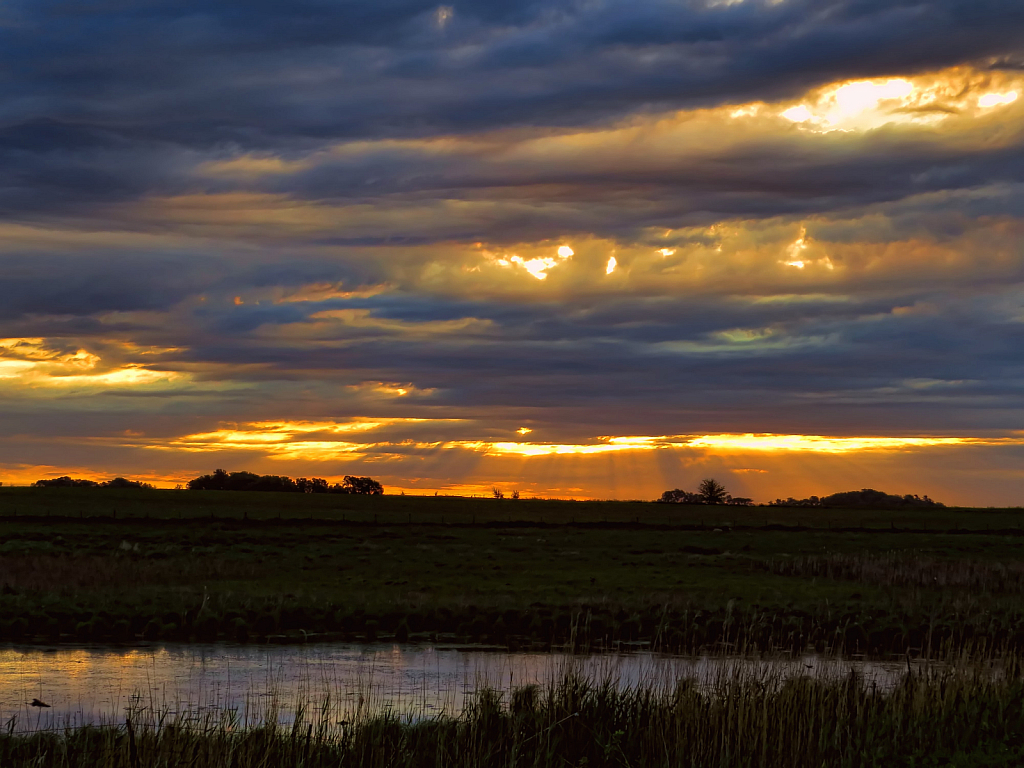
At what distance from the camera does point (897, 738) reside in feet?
52.7

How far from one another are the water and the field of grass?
1.81m

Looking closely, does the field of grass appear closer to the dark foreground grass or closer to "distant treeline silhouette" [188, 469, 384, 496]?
the dark foreground grass

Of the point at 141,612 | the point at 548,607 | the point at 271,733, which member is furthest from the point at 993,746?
the point at 141,612

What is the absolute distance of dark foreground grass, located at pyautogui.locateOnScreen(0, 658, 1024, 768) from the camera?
47.0 feet

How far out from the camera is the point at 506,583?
4566cm

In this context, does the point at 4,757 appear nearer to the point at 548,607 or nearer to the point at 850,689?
the point at 850,689

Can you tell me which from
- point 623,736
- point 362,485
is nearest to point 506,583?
point 623,736

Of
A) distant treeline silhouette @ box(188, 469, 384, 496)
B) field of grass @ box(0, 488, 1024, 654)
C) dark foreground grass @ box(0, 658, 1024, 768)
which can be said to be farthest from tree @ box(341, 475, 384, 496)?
dark foreground grass @ box(0, 658, 1024, 768)

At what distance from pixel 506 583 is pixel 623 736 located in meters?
29.5

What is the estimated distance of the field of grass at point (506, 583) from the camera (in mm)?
33625

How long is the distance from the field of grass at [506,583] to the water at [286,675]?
1810 millimetres

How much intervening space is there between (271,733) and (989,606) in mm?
33940

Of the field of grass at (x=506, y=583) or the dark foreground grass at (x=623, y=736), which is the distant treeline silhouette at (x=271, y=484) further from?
the dark foreground grass at (x=623, y=736)

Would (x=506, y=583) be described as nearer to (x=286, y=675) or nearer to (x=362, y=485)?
(x=286, y=675)
